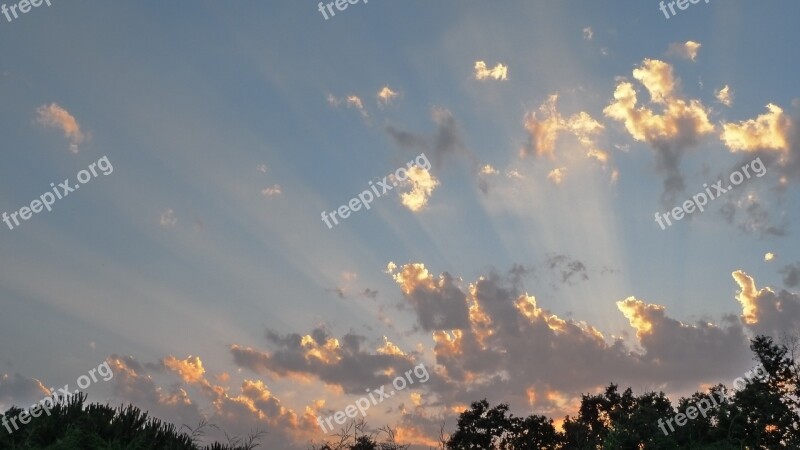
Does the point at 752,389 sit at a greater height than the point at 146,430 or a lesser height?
greater

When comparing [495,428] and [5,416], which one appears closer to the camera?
[5,416]

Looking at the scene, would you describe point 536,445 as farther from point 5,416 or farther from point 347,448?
point 5,416

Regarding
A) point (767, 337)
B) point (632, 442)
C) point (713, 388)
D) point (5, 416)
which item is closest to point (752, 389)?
point (632, 442)

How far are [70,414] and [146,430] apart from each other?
2.89m

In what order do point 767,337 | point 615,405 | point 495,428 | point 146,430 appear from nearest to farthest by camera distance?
point 146,430, point 767,337, point 495,428, point 615,405

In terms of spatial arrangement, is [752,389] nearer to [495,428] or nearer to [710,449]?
[710,449]

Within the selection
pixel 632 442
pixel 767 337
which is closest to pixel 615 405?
pixel 767 337

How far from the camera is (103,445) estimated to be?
Answer: 17906 mm

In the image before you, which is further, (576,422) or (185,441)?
(576,422)

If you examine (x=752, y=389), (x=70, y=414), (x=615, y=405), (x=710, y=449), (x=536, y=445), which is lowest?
(x=710, y=449)

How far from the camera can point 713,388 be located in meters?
64.8

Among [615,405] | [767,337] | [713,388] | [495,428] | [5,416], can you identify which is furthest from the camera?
[615,405]

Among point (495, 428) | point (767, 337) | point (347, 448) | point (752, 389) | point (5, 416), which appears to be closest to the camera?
point (5, 416)

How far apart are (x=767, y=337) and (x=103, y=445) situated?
74196mm
